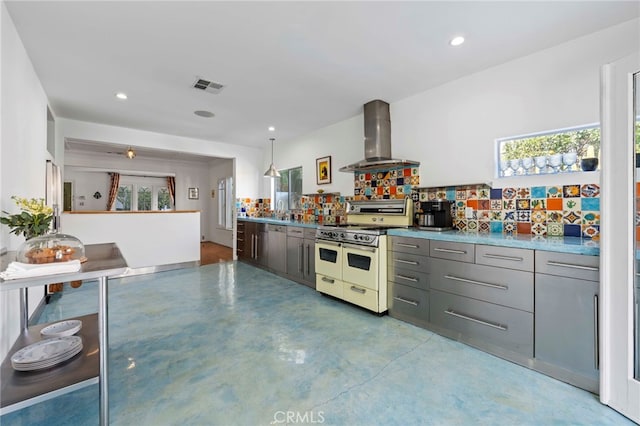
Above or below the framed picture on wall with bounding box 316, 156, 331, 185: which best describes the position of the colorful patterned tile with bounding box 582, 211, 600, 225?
below

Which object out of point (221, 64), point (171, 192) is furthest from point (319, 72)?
point (171, 192)

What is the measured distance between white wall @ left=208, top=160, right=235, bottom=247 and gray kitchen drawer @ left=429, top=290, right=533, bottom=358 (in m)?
6.53

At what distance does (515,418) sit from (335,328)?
1.48 meters

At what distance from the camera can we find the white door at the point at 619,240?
1594 mm

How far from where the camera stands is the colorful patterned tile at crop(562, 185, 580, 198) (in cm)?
231

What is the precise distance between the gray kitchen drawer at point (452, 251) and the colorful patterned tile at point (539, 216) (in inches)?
28.8

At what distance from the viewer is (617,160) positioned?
1.63 metres

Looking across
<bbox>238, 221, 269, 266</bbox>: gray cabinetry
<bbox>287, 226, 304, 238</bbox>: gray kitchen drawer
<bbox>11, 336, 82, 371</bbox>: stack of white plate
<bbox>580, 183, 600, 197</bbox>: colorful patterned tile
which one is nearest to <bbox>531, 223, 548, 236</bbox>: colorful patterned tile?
<bbox>580, 183, 600, 197</bbox>: colorful patterned tile

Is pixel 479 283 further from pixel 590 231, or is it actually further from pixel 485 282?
pixel 590 231

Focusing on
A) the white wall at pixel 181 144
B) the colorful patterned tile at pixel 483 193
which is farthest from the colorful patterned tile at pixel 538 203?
the white wall at pixel 181 144

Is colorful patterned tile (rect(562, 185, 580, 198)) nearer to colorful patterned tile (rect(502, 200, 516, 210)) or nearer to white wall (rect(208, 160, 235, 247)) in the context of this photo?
colorful patterned tile (rect(502, 200, 516, 210))

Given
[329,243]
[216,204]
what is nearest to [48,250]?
[329,243]

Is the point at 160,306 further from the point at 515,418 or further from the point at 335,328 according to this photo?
the point at 515,418

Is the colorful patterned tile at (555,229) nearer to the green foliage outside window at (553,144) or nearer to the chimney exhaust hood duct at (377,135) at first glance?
the green foliage outside window at (553,144)
